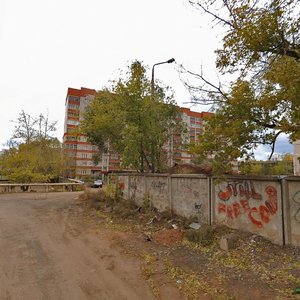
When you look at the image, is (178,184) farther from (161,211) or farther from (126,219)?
(126,219)

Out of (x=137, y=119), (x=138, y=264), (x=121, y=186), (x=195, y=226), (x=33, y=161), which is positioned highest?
(x=137, y=119)

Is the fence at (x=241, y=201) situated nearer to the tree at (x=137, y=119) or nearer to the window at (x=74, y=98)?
the tree at (x=137, y=119)

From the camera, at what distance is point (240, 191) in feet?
23.0

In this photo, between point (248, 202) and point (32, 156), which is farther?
point (32, 156)

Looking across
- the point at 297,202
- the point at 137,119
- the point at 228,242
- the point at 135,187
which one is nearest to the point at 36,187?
the point at 135,187

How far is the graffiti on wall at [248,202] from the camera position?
619cm

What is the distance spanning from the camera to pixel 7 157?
23500mm

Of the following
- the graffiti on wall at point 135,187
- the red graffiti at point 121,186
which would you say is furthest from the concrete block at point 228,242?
the red graffiti at point 121,186

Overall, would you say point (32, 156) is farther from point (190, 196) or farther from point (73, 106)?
point (73, 106)

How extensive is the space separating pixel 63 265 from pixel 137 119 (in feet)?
25.8

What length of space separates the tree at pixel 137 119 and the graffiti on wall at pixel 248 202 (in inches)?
218

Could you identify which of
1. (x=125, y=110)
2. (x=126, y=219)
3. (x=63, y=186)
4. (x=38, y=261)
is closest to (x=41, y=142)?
(x=63, y=186)

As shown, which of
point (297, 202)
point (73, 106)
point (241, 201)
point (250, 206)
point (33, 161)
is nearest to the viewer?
point (297, 202)

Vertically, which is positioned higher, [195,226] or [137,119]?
[137,119]
